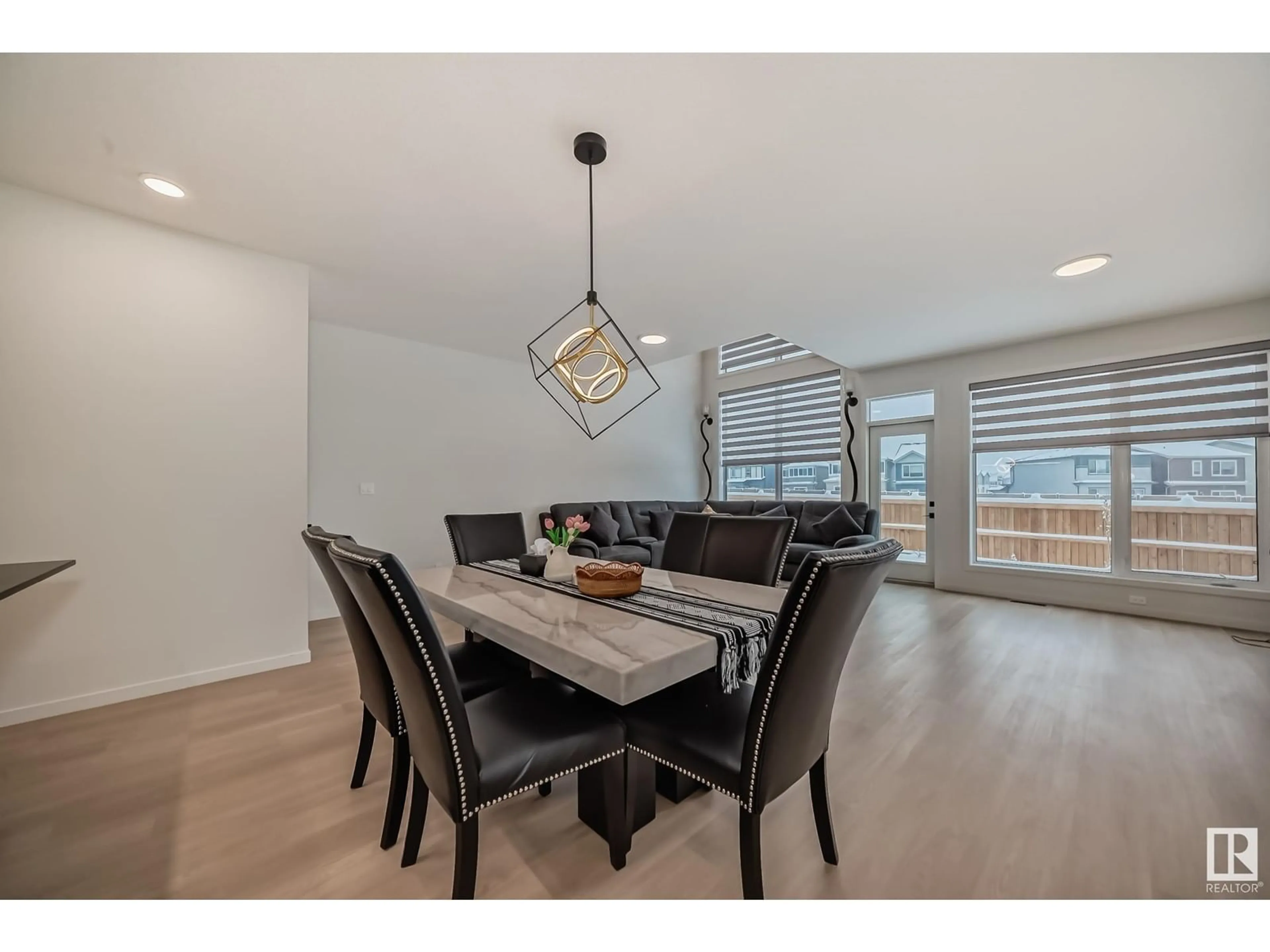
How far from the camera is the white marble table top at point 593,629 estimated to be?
44.4 inches

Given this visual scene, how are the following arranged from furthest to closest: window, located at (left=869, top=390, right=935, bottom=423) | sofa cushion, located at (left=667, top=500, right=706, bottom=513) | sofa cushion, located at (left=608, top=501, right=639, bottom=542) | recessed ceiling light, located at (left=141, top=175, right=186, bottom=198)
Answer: sofa cushion, located at (left=667, top=500, right=706, bottom=513)
sofa cushion, located at (left=608, top=501, right=639, bottom=542)
window, located at (left=869, top=390, right=935, bottom=423)
recessed ceiling light, located at (left=141, top=175, right=186, bottom=198)

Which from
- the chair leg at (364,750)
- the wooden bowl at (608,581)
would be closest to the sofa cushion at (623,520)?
the wooden bowl at (608,581)

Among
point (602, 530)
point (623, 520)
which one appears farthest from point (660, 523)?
point (602, 530)

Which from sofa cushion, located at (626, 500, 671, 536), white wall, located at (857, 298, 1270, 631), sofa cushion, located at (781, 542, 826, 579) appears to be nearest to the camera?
white wall, located at (857, 298, 1270, 631)

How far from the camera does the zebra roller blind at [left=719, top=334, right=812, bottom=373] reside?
22.1 ft

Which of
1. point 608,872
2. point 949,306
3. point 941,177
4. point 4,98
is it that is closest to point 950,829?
point 608,872

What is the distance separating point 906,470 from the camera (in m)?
5.63

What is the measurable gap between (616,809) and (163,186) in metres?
3.21

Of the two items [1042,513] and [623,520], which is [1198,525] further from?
[623,520]

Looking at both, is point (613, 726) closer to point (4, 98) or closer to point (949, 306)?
point (4, 98)

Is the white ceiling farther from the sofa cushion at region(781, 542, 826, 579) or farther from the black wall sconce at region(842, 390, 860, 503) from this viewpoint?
the sofa cushion at region(781, 542, 826, 579)

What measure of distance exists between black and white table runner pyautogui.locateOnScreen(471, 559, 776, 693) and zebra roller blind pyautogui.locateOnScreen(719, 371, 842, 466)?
16.6 feet

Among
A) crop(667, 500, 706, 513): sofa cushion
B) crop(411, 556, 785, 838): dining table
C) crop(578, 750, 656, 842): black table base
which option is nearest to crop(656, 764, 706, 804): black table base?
crop(411, 556, 785, 838): dining table
